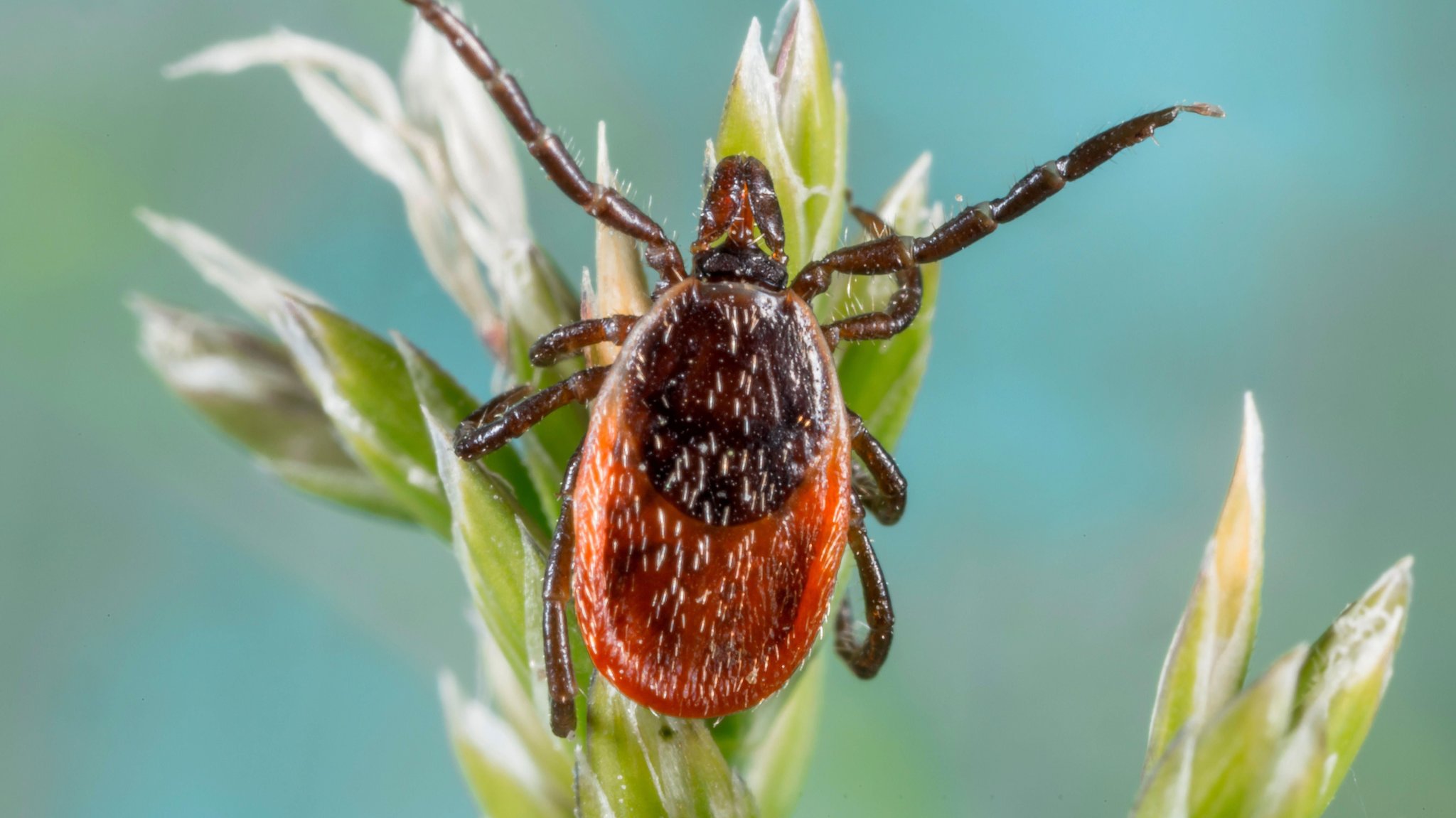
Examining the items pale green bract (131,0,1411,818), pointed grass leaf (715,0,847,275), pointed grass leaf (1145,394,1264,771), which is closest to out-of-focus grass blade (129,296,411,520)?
pale green bract (131,0,1411,818)

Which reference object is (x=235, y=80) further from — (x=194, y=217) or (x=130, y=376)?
(x=130, y=376)

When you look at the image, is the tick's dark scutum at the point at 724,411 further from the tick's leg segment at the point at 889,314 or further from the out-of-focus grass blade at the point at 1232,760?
the out-of-focus grass blade at the point at 1232,760

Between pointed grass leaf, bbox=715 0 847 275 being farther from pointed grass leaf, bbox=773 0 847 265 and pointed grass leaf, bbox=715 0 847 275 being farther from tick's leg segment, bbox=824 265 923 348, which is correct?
tick's leg segment, bbox=824 265 923 348

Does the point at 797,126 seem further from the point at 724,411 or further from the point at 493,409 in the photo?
the point at 493,409

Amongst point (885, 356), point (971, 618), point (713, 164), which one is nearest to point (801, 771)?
point (885, 356)

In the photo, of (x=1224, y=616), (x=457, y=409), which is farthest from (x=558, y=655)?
(x=1224, y=616)

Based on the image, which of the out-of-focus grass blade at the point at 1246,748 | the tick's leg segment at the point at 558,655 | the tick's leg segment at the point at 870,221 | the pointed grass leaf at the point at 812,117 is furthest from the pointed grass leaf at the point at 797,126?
the out-of-focus grass blade at the point at 1246,748
